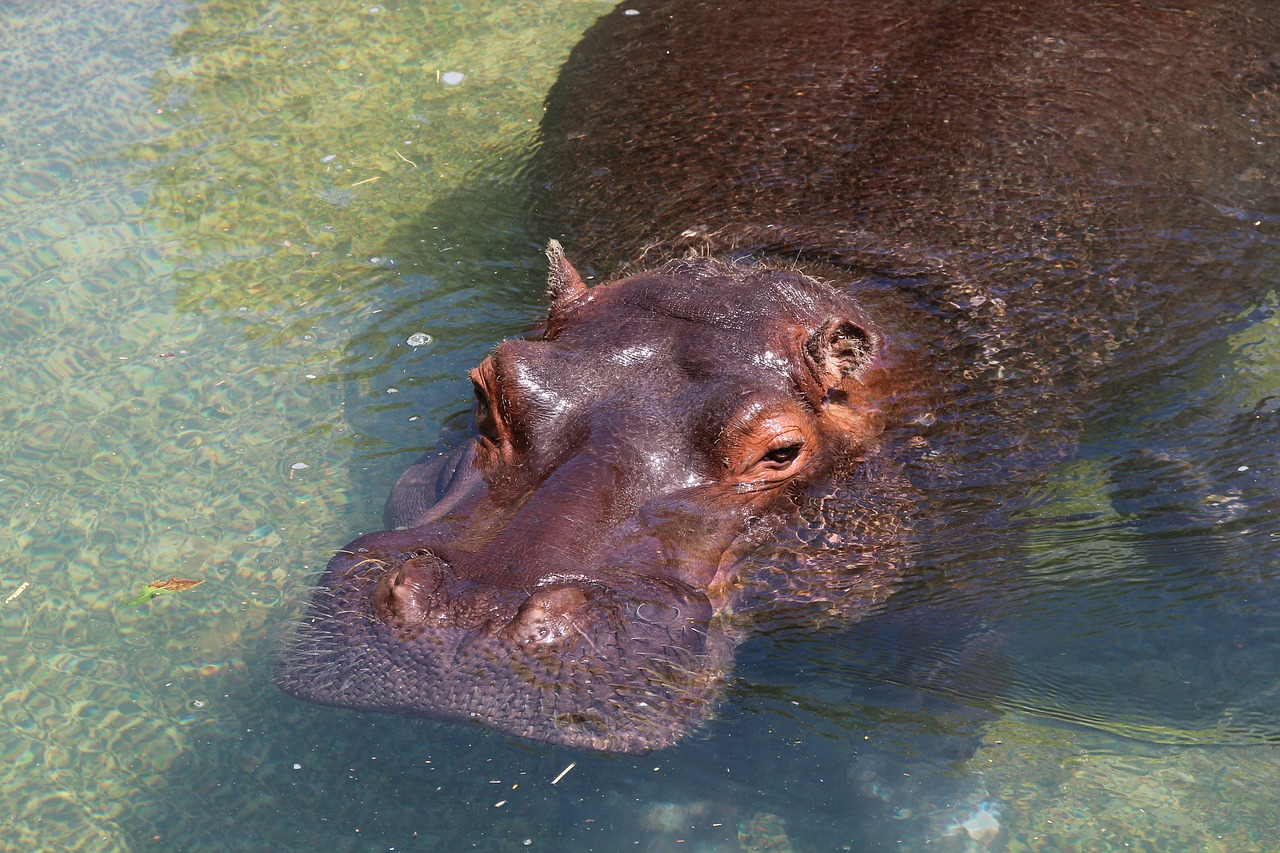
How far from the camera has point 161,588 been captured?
557 centimetres

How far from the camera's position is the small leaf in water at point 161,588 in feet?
18.3

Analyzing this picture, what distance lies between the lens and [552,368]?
4.46m

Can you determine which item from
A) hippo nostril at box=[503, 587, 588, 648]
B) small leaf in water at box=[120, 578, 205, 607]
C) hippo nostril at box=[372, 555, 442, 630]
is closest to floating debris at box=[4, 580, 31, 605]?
small leaf in water at box=[120, 578, 205, 607]

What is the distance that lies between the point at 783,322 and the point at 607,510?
115 cm

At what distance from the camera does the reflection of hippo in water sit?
12.2 ft

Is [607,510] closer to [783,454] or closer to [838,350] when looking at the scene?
[783,454]

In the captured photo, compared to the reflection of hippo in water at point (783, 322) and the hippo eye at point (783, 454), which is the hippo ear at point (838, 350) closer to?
the reflection of hippo in water at point (783, 322)

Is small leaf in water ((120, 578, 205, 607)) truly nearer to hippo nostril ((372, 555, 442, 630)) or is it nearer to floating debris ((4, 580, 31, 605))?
floating debris ((4, 580, 31, 605))

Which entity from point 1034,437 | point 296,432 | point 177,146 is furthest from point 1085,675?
point 177,146

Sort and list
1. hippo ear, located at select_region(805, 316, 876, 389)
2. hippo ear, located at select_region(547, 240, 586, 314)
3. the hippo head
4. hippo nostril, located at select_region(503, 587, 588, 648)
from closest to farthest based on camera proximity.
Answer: hippo nostril, located at select_region(503, 587, 588, 648)
the hippo head
hippo ear, located at select_region(805, 316, 876, 389)
hippo ear, located at select_region(547, 240, 586, 314)

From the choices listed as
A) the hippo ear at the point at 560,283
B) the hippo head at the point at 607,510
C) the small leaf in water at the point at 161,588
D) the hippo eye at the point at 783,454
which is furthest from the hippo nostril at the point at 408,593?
the small leaf in water at the point at 161,588

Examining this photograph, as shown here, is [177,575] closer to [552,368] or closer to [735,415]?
[552,368]

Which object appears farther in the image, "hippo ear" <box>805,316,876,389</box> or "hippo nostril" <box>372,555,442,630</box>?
"hippo ear" <box>805,316,876,389</box>

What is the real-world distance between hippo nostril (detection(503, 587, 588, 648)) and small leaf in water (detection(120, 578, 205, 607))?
275cm
